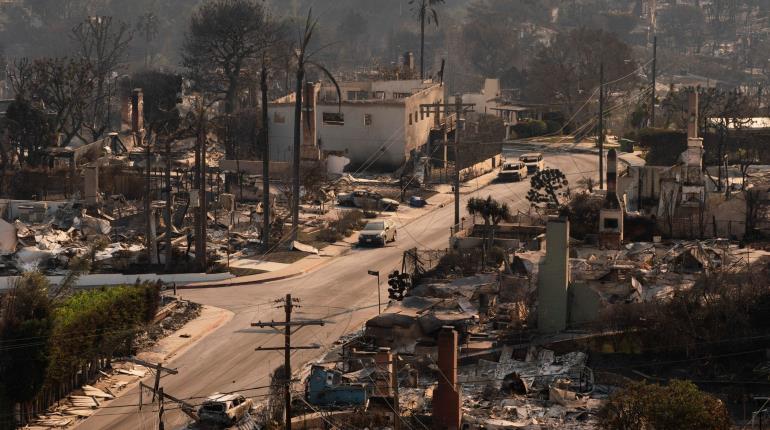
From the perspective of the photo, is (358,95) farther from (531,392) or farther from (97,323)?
(531,392)

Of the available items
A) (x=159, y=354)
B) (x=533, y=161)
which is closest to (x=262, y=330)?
(x=159, y=354)

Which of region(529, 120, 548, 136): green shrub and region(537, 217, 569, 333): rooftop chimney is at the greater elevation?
region(529, 120, 548, 136): green shrub

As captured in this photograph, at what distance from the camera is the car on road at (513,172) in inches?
3004

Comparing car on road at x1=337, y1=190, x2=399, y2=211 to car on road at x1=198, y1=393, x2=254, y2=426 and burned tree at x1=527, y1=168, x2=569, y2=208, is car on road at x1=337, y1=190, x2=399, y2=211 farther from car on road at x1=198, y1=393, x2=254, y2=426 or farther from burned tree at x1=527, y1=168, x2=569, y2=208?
car on road at x1=198, y1=393, x2=254, y2=426

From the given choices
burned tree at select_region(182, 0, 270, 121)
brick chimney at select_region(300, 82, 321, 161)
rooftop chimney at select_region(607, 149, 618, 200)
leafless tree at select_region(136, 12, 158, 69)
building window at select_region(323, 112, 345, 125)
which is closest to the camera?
rooftop chimney at select_region(607, 149, 618, 200)

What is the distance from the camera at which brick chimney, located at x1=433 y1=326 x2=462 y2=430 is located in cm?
3716

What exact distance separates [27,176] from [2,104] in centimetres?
2822

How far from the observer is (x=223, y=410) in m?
38.4

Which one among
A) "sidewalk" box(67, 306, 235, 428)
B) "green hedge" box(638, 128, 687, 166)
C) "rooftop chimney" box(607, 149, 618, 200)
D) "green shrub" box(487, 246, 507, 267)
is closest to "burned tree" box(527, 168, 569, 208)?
"rooftop chimney" box(607, 149, 618, 200)

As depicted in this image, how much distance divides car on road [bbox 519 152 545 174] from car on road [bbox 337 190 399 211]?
10803mm

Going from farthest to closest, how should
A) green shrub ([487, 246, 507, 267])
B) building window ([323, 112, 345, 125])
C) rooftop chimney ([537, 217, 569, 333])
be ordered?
building window ([323, 112, 345, 125]) < green shrub ([487, 246, 507, 267]) < rooftop chimney ([537, 217, 569, 333])

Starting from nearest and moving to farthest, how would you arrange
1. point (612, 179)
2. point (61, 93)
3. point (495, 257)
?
point (495, 257) < point (612, 179) < point (61, 93)

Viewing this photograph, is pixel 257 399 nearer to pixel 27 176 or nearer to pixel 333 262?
pixel 333 262

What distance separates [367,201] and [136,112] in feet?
71.8
